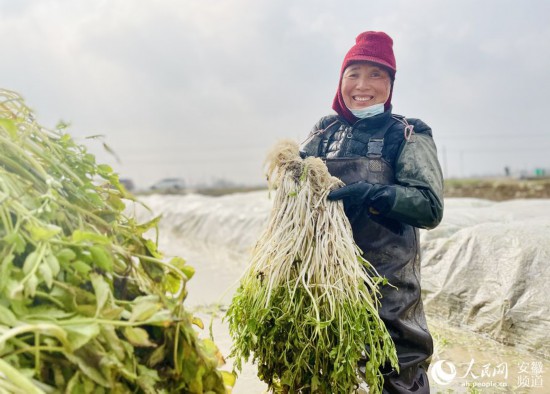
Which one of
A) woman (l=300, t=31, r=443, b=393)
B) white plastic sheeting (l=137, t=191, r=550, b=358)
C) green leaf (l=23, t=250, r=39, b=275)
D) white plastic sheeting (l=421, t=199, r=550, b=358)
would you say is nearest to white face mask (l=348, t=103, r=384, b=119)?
woman (l=300, t=31, r=443, b=393)

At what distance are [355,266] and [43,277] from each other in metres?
1.08

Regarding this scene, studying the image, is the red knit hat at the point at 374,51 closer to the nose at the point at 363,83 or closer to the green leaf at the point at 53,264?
the nose at the point at 363,83

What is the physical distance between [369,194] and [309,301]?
1.44 ft

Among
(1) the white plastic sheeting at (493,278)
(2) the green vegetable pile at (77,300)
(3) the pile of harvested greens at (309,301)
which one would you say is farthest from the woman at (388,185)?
(2) the green vegetable pile at (77,300)

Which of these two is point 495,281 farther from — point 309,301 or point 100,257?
point 100,257

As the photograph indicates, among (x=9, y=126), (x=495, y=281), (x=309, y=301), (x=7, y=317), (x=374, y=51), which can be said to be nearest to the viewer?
(x=7, y=317)

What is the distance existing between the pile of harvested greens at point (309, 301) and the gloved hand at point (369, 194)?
1.8 inches

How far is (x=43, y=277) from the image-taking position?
0.69 metres

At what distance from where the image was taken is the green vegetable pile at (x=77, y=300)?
67 cm

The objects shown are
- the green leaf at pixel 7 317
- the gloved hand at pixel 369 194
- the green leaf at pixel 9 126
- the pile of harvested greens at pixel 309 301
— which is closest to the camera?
the green leaf at pixel 7 317

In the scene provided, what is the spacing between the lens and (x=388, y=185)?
1674 millimetres

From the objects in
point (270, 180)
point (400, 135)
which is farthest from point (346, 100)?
point (270, 180)

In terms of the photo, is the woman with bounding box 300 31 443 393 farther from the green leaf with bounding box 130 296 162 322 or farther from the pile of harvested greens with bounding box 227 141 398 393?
the green leaf with bounding box 130 296 162 322

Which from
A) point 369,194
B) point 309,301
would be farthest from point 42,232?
point 369,194
